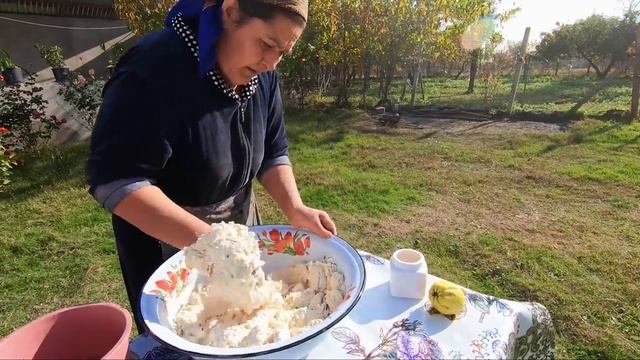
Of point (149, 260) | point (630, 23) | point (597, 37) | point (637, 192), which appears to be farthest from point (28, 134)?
point (597, 37)

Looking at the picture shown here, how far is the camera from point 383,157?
19.8 feet

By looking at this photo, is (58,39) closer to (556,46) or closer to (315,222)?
(315,222)

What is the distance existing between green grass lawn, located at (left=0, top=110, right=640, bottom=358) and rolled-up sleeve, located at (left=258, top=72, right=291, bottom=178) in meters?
1.96

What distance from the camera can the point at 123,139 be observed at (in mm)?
1146

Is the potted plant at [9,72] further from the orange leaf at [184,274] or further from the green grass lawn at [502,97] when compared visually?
the orange leaf at [184,274]

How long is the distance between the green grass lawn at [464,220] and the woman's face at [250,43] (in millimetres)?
2335

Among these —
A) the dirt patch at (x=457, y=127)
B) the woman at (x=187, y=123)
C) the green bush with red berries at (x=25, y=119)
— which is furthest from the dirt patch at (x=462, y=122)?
the woman at (x=187, y=123)

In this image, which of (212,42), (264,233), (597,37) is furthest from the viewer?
(597,37)

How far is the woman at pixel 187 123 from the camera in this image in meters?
1.15

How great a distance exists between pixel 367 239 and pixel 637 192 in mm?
3151

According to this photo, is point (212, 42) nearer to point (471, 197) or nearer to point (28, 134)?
point (471, 197)

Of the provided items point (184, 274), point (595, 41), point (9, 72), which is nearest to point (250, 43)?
point (184, 274)

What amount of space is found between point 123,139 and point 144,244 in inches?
21.5

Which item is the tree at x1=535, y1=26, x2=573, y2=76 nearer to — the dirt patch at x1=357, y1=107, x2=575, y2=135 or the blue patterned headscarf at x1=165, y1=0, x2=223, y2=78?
the dirt patch at x1=357, y1=107, x2=575, y2=135
